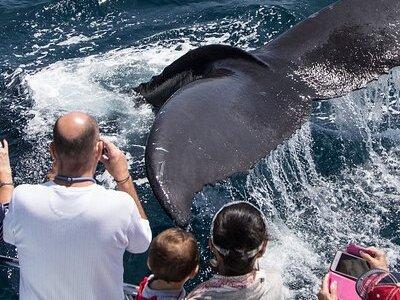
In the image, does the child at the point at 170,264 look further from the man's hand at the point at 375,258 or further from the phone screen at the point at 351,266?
the man's hand at the point at 375,258

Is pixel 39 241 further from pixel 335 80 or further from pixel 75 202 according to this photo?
pixel 335 80

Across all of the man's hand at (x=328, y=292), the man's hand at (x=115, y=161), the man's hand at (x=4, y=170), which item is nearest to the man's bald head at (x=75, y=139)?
the man's hand at (x=115, y=161)

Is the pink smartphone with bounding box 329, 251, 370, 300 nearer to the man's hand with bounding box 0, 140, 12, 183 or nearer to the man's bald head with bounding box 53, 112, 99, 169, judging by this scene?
the man's bald head with bounding box 53, 112, 99, 169

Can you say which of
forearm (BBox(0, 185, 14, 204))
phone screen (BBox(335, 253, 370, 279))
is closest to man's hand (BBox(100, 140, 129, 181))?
forearm (BBox(0, 185, 14, 204))

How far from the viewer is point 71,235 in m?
3.48

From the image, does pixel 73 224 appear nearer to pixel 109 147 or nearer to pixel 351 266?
→ pixel 109 147

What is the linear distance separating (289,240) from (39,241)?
3.36m

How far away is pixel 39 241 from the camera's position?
11.6ft

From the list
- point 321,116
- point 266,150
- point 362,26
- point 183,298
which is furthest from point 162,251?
point 321,116

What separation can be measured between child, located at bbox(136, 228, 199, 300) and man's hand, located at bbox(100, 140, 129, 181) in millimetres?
439

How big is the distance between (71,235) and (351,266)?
63.3 inches

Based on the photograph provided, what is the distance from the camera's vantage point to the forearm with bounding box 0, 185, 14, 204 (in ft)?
13.1

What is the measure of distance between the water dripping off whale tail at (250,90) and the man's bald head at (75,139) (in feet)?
1.04

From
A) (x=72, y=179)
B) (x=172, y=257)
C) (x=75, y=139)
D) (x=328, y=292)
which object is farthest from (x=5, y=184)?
(x=328, y=292)
